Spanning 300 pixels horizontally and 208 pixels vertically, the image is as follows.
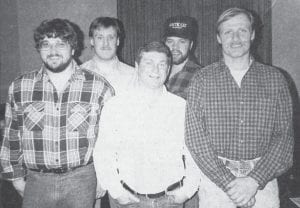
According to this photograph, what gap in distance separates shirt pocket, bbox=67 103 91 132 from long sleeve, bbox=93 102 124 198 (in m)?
0.19

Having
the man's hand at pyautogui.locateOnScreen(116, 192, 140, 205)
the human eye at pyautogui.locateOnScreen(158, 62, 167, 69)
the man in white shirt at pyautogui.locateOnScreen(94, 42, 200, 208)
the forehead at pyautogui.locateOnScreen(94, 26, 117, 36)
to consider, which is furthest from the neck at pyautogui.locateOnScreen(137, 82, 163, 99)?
the forehead at pyautogui.locateOnScreen(94, 26, 117, 36)

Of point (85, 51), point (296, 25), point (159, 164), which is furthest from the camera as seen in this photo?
point (85, 51)

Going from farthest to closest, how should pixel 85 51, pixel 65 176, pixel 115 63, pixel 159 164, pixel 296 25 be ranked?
pixel 85 51, pixel 296 25, pixel 115 63, pixel 65 176, pixel 159 164

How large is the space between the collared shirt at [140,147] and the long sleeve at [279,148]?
405 mm

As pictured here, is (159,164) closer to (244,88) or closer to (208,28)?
(244,88)

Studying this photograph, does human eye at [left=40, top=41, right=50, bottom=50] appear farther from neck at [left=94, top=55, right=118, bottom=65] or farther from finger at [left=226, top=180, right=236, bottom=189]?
finger at [left=226, top=180, right=236, bottom=189]

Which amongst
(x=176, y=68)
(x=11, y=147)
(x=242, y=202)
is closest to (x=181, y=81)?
(x=176, y=68)

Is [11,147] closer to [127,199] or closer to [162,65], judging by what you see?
[127,199]

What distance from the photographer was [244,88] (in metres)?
1.91

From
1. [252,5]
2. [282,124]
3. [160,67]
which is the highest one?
[252,5]

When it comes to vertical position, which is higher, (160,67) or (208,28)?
(208,28)

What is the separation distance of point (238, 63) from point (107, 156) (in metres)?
1.06

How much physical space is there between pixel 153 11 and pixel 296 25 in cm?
175

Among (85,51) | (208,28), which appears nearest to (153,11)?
(208,28)
